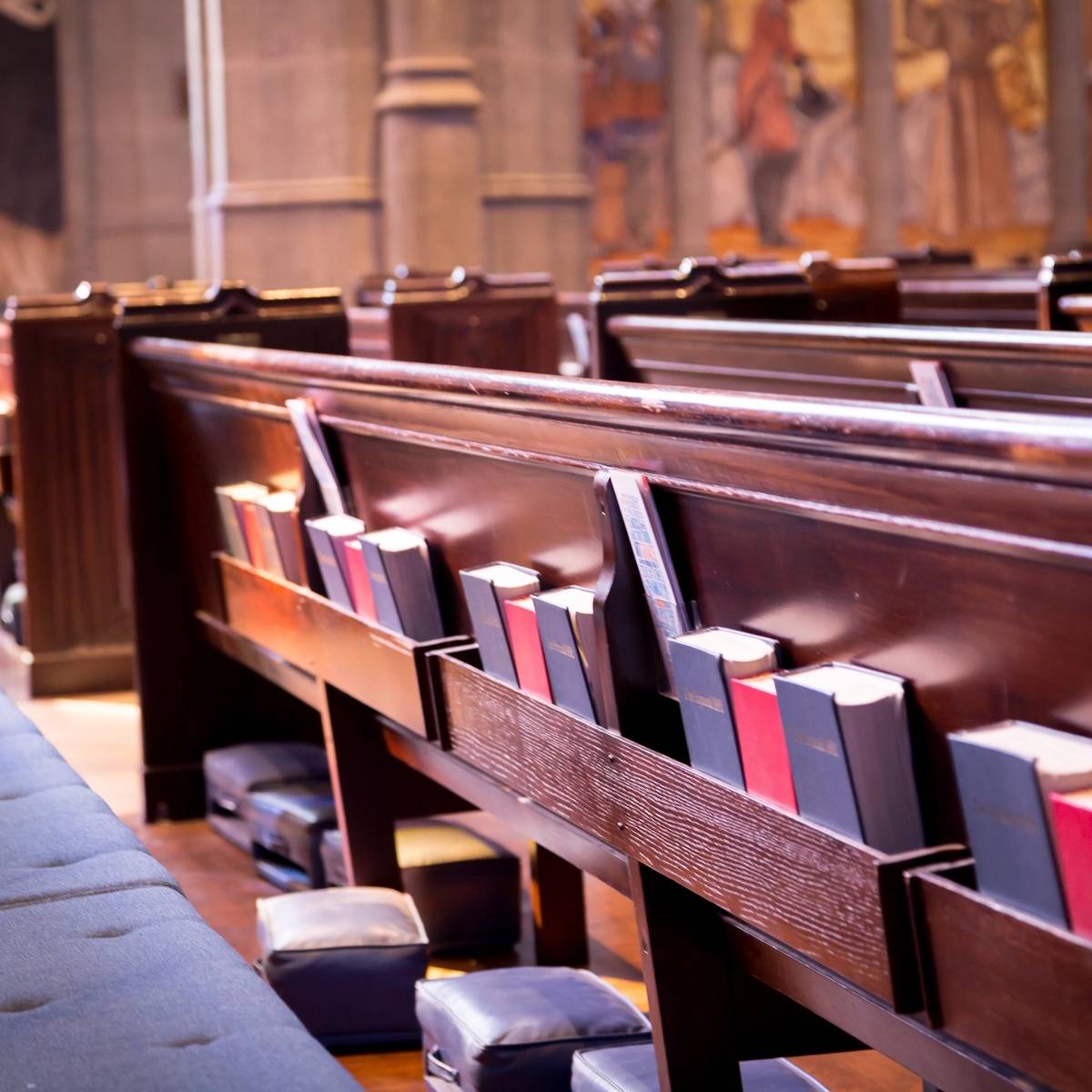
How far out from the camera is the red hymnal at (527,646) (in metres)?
2.43

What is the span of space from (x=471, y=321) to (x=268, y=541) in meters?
2.03

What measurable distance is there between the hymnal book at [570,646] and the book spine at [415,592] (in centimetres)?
54

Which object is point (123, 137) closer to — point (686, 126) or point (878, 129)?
point (686, 126)

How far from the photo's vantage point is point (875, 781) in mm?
1735

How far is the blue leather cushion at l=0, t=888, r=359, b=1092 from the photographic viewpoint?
1572 mm

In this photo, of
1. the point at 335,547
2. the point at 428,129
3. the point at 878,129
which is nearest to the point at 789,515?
the point at 335,547

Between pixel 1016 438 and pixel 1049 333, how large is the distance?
5.64 ft

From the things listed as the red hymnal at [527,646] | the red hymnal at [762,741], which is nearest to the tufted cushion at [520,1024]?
the red hymnal at [527,646]

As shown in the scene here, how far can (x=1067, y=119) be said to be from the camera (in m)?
14.5

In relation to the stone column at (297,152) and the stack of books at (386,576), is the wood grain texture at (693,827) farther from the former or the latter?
the stone column at (297,152)

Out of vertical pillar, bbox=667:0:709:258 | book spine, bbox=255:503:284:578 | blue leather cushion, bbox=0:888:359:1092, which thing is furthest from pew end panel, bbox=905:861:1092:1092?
vertical pillar, bbox=667:0:709:258

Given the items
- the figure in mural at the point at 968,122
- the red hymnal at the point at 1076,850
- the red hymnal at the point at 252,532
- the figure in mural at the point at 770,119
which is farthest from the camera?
the figure in mural at the point at 968,122

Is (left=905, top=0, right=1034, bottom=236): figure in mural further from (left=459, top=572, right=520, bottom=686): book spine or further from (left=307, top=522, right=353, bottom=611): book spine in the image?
(left=459, top=572, right=520, bottom=686): book spine

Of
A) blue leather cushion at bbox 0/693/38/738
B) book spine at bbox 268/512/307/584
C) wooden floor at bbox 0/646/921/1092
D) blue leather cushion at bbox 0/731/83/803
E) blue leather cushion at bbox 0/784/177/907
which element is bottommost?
wooden floor at bbox 0/646/921/1092
